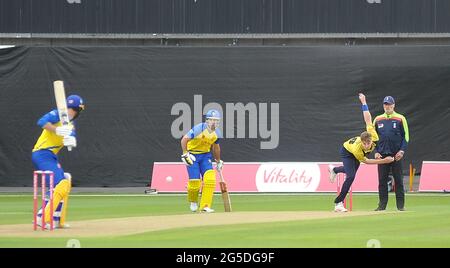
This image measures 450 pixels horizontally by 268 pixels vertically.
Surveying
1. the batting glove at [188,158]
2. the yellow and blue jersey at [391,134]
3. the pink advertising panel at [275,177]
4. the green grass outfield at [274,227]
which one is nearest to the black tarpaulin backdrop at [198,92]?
the pink advertising panel at [275,177]

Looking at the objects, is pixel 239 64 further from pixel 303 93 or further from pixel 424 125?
pixel 424 125

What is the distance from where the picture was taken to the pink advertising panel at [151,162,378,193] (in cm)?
2961

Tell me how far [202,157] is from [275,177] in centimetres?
782

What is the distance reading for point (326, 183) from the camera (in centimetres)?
2972

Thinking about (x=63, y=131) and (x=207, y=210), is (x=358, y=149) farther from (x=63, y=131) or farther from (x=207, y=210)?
(x=63, y=131)

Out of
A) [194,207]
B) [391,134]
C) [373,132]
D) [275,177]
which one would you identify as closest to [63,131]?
[194,207]

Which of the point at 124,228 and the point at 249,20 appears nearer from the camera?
the point at 124,228

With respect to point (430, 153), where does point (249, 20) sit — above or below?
above

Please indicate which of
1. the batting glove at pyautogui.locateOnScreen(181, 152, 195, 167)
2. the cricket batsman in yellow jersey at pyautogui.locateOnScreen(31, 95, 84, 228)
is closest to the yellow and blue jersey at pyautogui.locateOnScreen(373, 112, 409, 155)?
the batting glove at pyautogui.locateOnScreen(181, 152, 195, 167)

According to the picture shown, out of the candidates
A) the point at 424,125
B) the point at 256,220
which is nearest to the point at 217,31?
the point at 424,125

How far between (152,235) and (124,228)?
1.32 meters

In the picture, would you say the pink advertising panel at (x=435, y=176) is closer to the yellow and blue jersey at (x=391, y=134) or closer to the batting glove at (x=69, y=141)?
the yellow and blue jersey at (x=391, y=134)

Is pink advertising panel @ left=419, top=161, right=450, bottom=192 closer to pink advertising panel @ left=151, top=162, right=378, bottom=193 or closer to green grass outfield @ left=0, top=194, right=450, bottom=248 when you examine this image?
pink advertising panel @ left=151, top=162, right=378, bottom=193

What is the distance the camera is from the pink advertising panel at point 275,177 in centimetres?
2961
